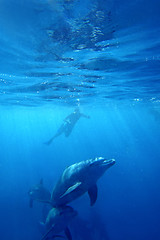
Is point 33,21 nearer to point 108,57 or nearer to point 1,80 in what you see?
point 108,57

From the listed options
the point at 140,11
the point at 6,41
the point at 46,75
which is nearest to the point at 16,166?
the point at 46,75

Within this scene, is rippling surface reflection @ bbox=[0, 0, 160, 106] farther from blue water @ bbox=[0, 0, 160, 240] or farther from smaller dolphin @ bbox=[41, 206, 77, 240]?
smaller dolphin @ bbox=[41, 206, 77, 240]

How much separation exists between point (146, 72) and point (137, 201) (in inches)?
495

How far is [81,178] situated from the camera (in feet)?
25.5

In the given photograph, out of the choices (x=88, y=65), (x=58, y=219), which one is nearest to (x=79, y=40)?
(x=88, y=65)

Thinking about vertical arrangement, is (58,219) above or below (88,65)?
below

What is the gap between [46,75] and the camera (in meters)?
14.8

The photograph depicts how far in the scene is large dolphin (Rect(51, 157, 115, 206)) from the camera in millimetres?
7312

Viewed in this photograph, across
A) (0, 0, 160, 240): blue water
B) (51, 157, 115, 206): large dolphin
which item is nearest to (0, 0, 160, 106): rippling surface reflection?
(0, 0, 160, 240): blue water

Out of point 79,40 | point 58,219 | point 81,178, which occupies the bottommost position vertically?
point 58,219

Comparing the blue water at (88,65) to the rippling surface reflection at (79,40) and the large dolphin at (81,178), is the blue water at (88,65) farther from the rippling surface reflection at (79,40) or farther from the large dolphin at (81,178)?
the large dolphin at (81,178)

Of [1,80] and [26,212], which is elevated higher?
[1,80]

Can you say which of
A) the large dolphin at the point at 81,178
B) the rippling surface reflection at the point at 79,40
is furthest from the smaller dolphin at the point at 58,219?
the rippling surface reflection at the point at 79,40

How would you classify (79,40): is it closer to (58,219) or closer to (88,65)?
(88,65)
